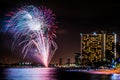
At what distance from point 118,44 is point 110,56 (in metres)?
28.6

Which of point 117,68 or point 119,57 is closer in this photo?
point 117,68

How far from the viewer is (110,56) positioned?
194m

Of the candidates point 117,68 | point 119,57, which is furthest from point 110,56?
point 117,68

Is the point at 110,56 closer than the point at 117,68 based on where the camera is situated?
No

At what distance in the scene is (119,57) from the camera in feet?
554

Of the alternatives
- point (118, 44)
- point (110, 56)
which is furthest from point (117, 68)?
point (110, 56)

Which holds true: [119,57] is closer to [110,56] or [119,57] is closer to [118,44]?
[118,44]

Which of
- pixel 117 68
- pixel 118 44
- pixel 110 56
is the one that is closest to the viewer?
pixel 117 68

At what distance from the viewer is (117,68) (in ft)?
508

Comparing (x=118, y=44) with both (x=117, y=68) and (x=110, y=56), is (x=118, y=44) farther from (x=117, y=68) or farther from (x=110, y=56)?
(x=110, y=56)

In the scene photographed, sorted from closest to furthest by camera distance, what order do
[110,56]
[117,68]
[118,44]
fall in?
[117,68] < [118,44] < [110,56]

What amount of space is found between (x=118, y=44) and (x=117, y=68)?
14.4 meters

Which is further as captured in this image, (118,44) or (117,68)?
(118,44)

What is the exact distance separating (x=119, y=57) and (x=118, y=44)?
6173 mm
